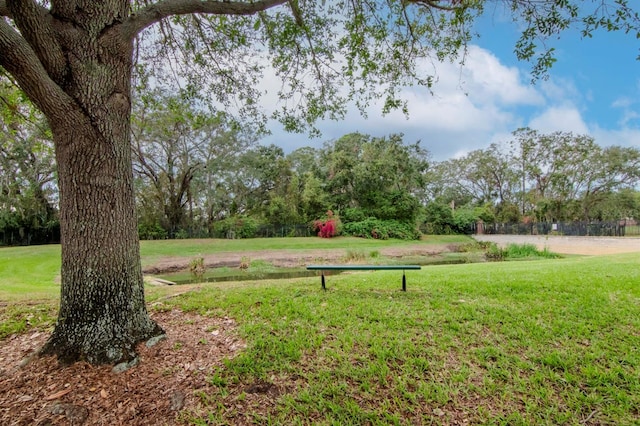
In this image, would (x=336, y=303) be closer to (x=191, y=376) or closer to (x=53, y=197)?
(x=191, y=376)

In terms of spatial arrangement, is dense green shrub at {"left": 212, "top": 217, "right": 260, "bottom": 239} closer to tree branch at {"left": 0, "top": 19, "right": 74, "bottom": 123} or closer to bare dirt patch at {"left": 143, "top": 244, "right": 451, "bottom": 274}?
bare dirt patch at {"left": 143, "top": 244, "right": 451, "bottom": 274}

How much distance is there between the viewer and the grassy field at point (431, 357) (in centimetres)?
228

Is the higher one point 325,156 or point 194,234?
point 325,156

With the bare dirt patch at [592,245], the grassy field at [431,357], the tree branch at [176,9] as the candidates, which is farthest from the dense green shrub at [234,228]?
the tree branch at [176,9]

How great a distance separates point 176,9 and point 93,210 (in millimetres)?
2229

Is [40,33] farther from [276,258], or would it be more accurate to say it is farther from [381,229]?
[381,229]

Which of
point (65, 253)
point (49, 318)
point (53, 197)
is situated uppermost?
point (53, 197)

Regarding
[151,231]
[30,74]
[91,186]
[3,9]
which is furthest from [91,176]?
[151,231]

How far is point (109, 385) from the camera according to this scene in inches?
97.3

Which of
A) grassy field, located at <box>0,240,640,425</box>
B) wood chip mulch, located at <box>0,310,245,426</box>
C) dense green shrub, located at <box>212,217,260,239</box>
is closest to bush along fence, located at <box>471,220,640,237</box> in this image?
dense green shrub, located at <box>212,217,260,239</box>

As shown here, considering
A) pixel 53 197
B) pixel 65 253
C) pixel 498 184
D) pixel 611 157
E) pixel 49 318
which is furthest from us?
pixel 498 184

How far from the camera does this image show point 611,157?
26781mm

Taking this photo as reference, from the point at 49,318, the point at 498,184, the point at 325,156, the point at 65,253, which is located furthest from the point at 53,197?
the point at 498,184

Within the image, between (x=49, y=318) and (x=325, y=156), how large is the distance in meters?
24.4
